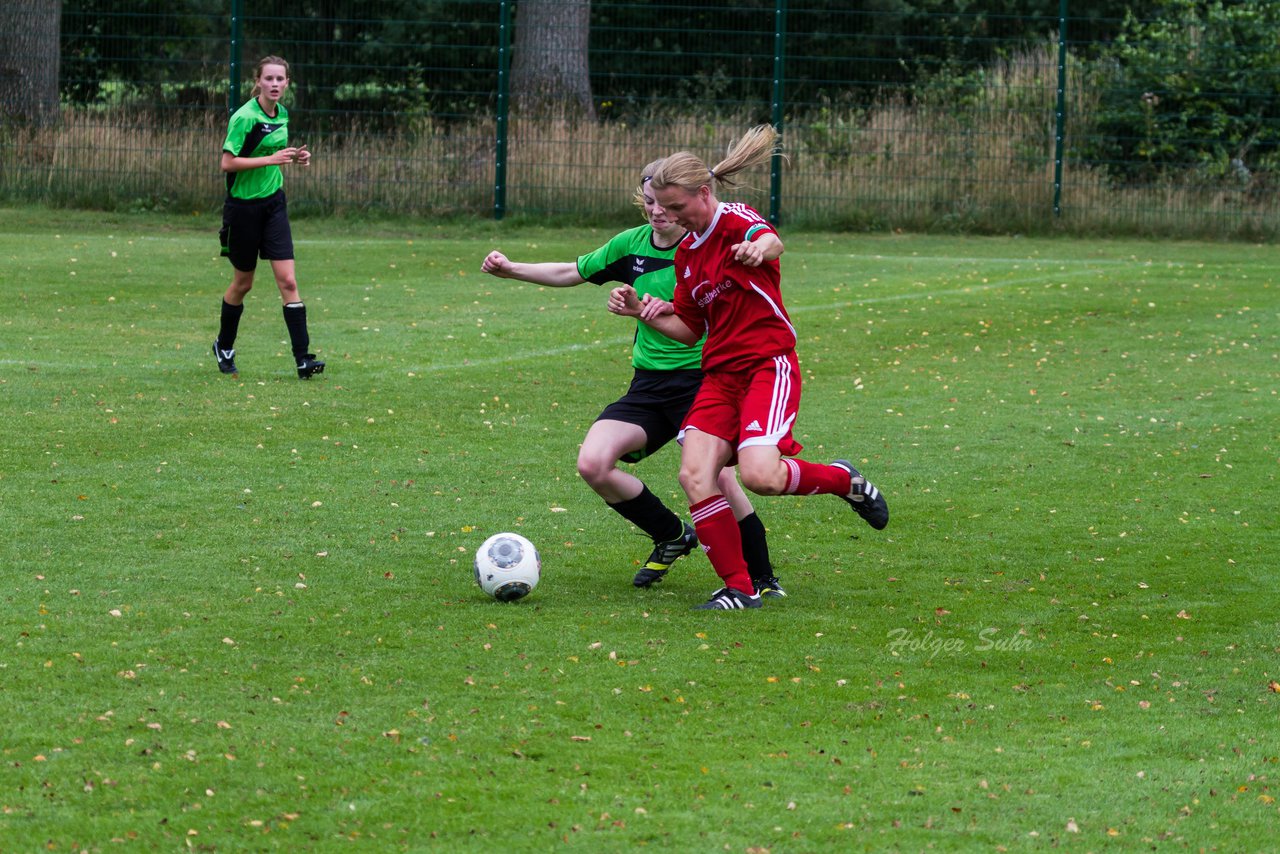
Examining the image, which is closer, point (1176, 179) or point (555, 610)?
point (555, 610)

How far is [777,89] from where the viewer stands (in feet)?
66.8

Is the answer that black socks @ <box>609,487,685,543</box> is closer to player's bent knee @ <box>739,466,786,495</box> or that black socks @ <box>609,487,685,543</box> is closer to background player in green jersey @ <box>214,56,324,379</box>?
player's bent knee @ <box>739,466,786,495</box>

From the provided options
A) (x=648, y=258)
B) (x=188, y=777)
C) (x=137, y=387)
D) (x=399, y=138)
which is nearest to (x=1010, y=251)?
(x=399, y=138)

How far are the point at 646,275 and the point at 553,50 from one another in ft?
48.5

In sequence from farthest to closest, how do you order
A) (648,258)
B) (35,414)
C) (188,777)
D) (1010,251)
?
(1010,251), (35,414), (648,258), (188,777)

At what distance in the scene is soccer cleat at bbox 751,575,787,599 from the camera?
6719 mm

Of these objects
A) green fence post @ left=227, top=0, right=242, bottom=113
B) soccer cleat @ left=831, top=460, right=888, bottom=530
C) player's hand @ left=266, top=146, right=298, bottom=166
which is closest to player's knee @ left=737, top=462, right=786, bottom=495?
soccer cleat @ left=831, top=460, right=888, bottom=530

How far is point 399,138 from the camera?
20.5 metres

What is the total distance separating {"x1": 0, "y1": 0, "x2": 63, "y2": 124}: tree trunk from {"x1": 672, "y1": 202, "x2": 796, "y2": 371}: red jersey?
51.3 feet

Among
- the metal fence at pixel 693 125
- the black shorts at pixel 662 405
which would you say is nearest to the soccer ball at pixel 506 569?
the black shorts at pixel 662 405

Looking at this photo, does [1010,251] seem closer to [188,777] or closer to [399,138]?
[399,138]

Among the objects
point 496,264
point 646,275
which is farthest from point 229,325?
point 646,275

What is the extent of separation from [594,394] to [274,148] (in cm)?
276

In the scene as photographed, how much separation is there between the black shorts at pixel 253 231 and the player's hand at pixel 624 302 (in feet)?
18.1
